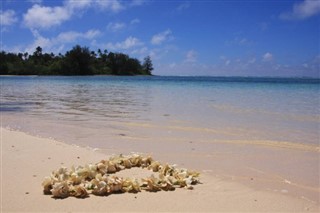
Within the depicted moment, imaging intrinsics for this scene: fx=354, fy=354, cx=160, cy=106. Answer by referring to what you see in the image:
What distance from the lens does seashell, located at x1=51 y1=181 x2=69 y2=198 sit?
3.16 metres

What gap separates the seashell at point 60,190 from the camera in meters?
3.16

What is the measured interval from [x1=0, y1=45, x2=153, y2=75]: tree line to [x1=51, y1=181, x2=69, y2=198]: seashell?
94.0 m

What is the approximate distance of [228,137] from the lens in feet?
22.4

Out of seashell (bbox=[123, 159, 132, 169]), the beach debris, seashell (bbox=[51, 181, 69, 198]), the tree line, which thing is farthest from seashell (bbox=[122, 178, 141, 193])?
the tree line

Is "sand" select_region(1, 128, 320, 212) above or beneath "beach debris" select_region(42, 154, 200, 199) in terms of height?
beneath

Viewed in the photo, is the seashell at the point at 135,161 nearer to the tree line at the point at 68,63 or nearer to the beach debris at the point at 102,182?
the beach debris at the point at 102,182

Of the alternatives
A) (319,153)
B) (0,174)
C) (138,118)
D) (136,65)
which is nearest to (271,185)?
(319,153)

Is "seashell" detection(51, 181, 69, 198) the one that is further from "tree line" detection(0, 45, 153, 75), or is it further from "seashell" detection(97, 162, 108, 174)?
"tree line" detection(0, 45, 153, 75)

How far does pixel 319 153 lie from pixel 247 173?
6.30 feet

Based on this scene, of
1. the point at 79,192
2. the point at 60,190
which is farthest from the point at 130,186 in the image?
the point at 60,190

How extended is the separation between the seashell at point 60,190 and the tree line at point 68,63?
308 ft

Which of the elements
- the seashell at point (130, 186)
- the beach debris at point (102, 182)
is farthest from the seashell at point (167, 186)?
the seashell at point (130, 186)

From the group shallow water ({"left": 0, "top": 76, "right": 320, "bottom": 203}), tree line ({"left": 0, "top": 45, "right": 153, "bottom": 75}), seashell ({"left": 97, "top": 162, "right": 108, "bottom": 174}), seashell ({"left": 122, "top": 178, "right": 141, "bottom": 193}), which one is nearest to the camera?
seashell ({"left": 122, "top": 178, "right": 141, "bottom": 193})

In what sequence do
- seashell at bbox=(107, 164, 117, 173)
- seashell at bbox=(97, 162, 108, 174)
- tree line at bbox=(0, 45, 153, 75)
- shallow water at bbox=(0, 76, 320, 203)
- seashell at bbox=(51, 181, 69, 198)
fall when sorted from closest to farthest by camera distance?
seashell at bbox=(51, 181, 69, 198)
seashell at bbox=(97, 162, 108, 174)
seashell at bbox=(107, 164, 117, 173)
shallow water at bbox=(0, 76, 320, 203)
tree line at bbox=(0, 45, 153, 75)
